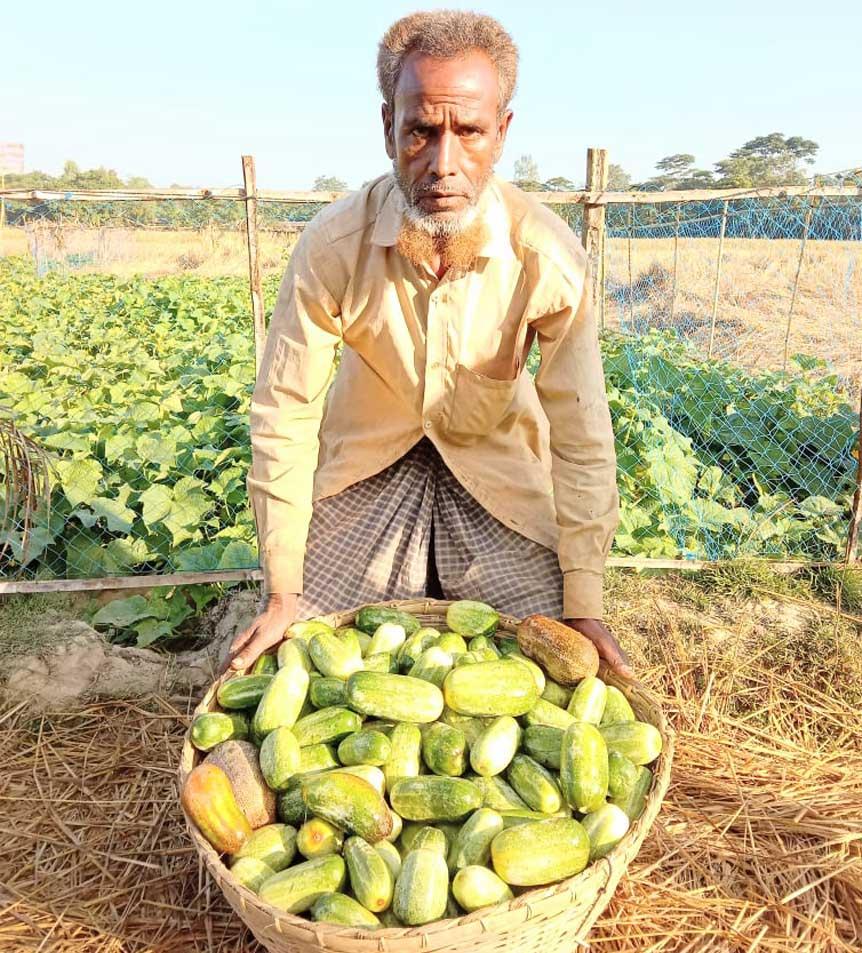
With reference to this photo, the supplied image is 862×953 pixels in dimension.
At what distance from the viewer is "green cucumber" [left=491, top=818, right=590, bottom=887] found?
1.86m

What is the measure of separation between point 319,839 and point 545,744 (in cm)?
65

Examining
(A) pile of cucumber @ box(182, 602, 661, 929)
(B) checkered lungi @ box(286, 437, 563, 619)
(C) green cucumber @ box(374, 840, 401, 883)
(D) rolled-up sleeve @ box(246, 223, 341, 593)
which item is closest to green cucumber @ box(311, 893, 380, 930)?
(A) pile of cucumber @ box(182, 602, 661, 929)

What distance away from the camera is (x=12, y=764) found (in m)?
3.26

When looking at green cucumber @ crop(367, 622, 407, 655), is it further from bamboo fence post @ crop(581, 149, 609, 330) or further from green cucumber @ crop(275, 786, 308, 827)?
bamboo fence post @ crop(581, 149, 609, 330)

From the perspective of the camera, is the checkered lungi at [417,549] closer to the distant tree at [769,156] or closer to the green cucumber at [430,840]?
the green cucumber at [430,840]

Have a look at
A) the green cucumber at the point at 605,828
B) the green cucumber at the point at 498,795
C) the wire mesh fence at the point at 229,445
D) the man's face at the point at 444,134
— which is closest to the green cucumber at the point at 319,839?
the green cucumber at the point at 498,795

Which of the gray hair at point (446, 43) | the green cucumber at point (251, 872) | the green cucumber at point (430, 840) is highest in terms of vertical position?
the gray hair at point (446, 43)

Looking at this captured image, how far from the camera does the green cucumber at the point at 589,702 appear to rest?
7.82ft

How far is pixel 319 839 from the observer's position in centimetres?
200

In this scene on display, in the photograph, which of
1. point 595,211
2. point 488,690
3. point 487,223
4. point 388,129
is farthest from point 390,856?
point 595,211

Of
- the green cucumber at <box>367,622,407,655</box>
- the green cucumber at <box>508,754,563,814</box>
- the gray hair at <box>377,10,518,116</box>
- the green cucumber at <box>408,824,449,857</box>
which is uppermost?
the gray hair at <box>377,10,518,116</box>

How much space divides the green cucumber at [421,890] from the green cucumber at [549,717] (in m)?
0.56

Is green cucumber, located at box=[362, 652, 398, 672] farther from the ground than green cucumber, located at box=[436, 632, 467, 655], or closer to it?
closer to it

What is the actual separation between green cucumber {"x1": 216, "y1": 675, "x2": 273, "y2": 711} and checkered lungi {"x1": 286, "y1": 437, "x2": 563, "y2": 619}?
0.69 meters
